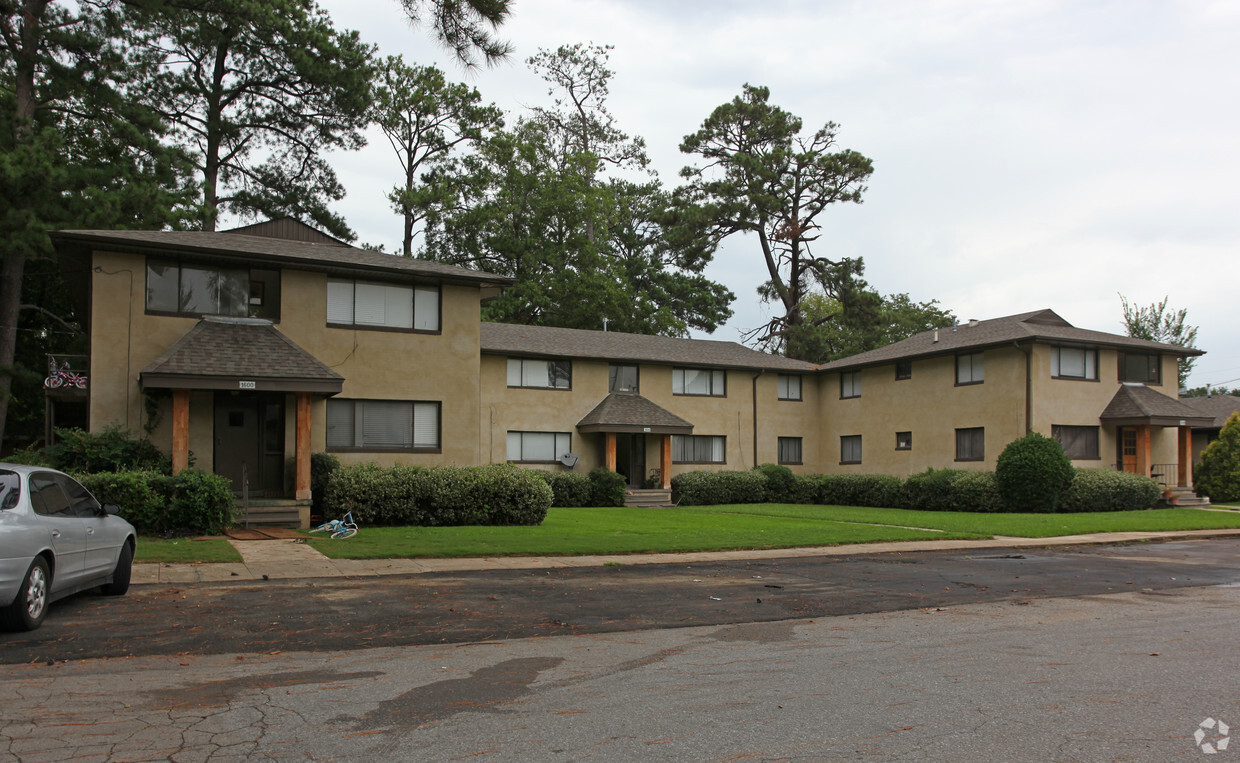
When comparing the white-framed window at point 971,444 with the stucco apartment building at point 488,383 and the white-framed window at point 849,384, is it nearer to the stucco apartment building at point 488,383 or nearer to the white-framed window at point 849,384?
the stucco apartment building at point 488,383

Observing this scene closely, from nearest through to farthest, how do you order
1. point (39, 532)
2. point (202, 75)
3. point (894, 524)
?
point (39, 532) → point (894, 524) → point (202, 75)

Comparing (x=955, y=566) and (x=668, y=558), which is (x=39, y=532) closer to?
(x=668, y=558)

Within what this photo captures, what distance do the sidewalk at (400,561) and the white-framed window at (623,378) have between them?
17.2 meters

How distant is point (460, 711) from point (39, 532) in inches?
206

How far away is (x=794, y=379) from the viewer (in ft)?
132

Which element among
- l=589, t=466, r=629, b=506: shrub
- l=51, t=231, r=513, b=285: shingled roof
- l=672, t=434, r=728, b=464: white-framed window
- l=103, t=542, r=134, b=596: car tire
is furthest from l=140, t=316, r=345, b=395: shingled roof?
l=672, t=434, r=728, b=464: white-framed window

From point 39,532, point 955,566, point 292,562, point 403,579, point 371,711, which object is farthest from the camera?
point 955,566

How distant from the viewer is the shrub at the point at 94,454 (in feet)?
59.1

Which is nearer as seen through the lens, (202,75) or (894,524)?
(894,524)

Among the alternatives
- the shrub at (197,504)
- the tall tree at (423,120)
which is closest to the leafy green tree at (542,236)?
the tall tree at (423,120)

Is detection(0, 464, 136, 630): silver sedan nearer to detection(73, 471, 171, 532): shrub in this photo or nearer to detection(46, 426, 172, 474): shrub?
detection(73, 471, 171, 532): shrub

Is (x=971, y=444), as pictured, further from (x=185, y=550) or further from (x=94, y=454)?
(x=94, y=454)

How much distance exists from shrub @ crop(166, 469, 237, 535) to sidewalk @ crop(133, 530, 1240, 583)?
1.35m

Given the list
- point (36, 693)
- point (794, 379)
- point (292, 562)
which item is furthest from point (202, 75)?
point (36, 693)
